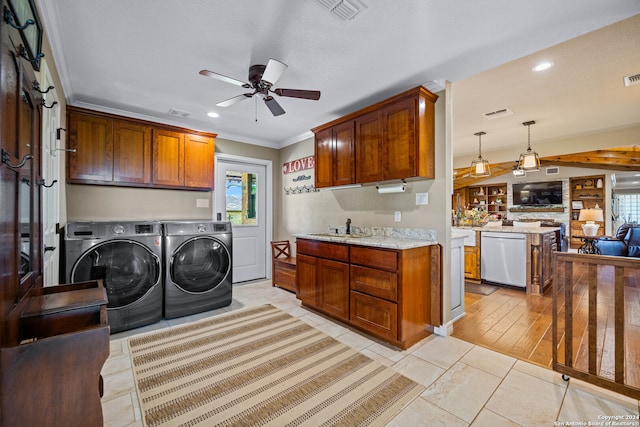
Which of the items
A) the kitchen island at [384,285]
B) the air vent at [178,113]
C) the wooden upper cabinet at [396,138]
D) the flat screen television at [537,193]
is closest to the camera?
the kitchen island at [384,285]

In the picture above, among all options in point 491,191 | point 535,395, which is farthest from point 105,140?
point 491,191

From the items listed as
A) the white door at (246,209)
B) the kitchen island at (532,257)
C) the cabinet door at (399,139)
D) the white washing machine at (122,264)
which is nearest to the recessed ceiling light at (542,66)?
the cabinet door at (399,139)

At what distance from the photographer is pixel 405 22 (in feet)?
6.18

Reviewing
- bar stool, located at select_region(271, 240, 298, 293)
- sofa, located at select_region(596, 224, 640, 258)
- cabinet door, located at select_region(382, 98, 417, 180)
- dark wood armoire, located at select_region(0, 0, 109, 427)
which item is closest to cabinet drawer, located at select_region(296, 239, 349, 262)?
bar stool, located at select_region(271, 240, 298, 293)

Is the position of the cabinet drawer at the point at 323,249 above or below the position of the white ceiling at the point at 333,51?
below

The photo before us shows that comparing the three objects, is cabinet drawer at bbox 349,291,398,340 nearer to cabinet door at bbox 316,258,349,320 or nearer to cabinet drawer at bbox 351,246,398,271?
cabinet door at bbox 316,258,349,320

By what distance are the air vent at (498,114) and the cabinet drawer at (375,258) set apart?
9.64 feet

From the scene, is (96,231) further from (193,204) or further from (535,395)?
(535,395)

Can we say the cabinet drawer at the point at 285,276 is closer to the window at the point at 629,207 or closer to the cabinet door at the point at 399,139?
the cabinet door at the point at 399,139

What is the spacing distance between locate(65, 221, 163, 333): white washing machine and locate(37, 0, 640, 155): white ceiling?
1453 mm

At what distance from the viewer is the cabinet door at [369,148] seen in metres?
2.92

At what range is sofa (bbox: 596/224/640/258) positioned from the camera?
199 inches

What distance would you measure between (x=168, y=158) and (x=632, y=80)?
5.31 meters

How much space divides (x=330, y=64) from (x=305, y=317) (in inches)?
101
